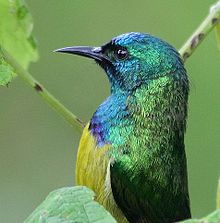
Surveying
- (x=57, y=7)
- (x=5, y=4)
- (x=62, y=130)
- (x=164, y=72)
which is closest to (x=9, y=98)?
(x=62, y=130)

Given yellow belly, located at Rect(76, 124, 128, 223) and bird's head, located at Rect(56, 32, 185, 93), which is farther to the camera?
bird's head, located at Rect(56, 32, 185, 93)

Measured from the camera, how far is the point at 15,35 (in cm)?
469

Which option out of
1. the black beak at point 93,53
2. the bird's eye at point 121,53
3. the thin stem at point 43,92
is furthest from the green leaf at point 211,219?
the bird's eye at point 121,53

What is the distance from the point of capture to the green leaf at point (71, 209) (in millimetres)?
3520

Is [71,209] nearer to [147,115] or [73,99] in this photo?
[147,115]

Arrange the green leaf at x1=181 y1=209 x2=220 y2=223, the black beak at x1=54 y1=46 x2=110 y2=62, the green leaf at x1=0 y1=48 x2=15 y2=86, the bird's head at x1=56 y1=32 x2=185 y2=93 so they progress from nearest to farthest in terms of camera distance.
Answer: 1. the green leaf at x1=181 y1=209 x2=220 y2=223
2. the green leaf at x1=0 y1=48 x2=15 y2=86
3. the black beak at x1=54 y1=46 x2=110 y2=62
4. the bird's head at x1=56 y1=32 x2=185 y2=93

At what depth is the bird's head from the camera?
209 inches

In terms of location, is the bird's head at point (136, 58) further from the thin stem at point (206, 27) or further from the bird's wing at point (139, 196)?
the thin stem at point (206, 27)

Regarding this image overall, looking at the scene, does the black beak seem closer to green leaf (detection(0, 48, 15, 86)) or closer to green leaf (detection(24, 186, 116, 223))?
green leaf (detection(0, 48, 15, 86))

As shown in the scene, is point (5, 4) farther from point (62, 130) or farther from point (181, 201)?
point (62, 130)

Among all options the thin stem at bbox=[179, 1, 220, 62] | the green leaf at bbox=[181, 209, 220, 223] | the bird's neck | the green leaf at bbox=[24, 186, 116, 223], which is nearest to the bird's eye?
the bird's neck

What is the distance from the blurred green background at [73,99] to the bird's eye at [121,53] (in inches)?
104

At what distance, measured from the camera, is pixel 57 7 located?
33.9ft

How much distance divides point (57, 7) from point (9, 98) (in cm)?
Result: 131
